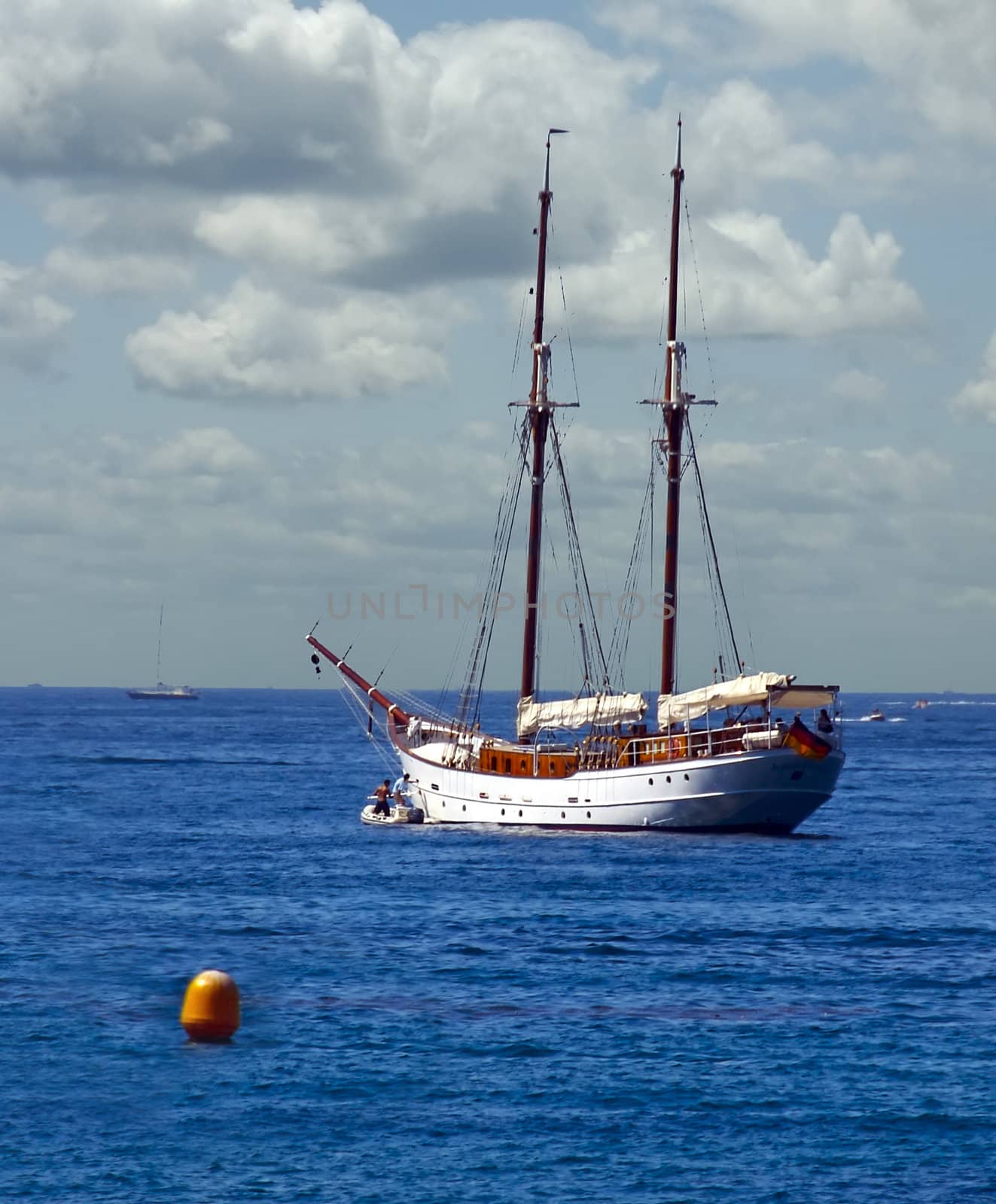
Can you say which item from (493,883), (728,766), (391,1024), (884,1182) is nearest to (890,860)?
(728,766)

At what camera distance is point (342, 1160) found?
29.0 metres

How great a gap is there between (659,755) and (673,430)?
20485 mm

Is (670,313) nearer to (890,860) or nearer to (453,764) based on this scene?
(453,764)

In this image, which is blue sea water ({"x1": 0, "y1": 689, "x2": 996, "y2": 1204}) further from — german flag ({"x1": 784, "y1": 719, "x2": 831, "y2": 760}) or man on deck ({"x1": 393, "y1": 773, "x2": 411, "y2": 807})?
man on deck ({"x1": 393, "y1": 773, "x2": 411, "y2": 807})

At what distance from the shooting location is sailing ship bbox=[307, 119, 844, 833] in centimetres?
7381

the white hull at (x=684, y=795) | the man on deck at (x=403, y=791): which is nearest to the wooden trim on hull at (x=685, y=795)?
the white hull at (x=684, y=795)

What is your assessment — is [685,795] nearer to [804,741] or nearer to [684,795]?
[684,795]

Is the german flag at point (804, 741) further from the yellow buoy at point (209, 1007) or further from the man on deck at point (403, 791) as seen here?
the yellow buoy at point (209, 1007)

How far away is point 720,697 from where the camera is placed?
76125 millimetres

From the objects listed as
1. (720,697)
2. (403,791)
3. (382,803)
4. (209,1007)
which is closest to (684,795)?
(720,697)

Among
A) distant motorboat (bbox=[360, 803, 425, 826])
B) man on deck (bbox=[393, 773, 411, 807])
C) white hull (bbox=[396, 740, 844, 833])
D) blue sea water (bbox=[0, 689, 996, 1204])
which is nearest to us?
blue sea water (bbox=[0, 689, 996, 1204])

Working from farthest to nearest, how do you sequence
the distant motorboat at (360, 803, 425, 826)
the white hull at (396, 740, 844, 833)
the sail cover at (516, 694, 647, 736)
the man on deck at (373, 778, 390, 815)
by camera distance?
1. the man on deck at (373, 778, 390, 815)
2. the distant motorboat at (360, 803, 425, 826)
3. the sail cover at (516, 694, 647, 736)
4. the white hull at (396, 740, 844, 833)

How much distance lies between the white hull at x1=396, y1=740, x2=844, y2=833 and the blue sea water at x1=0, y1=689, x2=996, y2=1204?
2683 mm

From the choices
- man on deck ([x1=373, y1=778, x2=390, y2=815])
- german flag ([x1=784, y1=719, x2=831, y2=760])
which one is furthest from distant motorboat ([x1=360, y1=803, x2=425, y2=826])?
german flag ([x1=784, y1=719, x2=831, y2=760])
